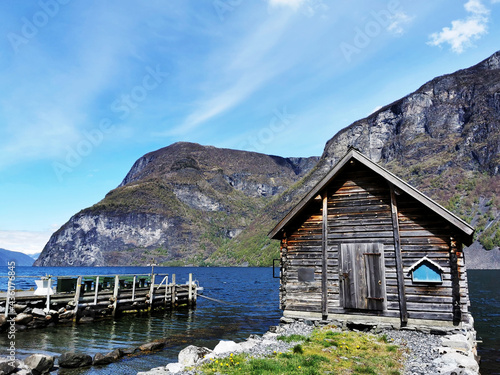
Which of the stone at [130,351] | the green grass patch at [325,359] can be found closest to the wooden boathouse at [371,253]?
the green grass patch at [325,359]

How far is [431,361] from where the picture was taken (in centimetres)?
1164

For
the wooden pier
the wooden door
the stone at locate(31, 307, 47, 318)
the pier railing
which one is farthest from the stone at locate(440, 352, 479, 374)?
the stone at locate(31, 307, 47, 318)

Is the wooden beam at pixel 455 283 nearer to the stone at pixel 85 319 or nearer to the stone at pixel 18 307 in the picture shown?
the stone at pixel 85 319

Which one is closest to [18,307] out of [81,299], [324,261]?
[81,299]

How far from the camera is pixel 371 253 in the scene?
1744 cm

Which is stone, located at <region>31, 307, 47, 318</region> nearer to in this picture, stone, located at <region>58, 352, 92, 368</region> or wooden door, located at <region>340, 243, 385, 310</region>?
stone, located at <region>58, 352, 92, 368</region>

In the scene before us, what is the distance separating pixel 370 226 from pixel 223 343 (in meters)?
8.67

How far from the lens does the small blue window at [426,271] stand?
16.2m

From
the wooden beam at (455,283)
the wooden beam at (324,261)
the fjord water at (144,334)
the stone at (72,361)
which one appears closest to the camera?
the wooden beam at (455,283)

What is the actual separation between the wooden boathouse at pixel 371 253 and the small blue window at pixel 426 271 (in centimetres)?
4

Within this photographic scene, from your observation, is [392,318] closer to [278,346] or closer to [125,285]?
[278,346]

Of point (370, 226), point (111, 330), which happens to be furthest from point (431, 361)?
point (111, 330)

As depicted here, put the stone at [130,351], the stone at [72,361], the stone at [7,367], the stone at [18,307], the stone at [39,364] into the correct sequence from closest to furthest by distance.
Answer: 1. the stone at [7,367]
2. the stone at [39,364]
3. the stone at [72,361]
4. the stone at [130,351]
5. the stone at [18,307]

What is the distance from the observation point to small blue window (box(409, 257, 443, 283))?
16.2 metres
